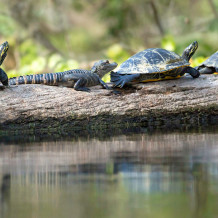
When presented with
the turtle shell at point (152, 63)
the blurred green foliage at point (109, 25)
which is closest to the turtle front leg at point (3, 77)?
the turtle shell at point (152, 63)

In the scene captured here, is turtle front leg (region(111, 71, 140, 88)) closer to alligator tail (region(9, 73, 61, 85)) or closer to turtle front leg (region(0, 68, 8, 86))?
alligator tail (region(9, 73, 61, 85))

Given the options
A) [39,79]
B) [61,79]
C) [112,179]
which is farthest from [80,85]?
[112,179]

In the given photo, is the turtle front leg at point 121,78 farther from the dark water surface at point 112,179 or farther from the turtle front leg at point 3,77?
the dark water surface at point 112,179

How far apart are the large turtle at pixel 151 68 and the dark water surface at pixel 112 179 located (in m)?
2.04

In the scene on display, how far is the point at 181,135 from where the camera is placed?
539 centimetres

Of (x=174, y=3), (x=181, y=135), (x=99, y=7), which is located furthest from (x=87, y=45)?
(x=181, y=135)

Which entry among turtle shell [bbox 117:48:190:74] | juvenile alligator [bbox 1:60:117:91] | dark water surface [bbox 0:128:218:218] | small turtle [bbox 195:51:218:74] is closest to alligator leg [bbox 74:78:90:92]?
juvenile alligator [bbox 1:60:117:91]

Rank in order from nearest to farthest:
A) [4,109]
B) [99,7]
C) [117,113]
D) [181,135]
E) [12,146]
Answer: [12,146], [181,135], [4,109], [117,113], [99,7]

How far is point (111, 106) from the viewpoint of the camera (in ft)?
21.5

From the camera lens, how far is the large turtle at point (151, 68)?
6816 mm

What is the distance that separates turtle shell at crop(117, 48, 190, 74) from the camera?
6.87m

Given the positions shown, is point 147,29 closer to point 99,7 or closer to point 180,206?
point 99,7

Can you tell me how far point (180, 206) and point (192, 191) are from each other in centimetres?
31

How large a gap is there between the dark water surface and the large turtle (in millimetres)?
2038
